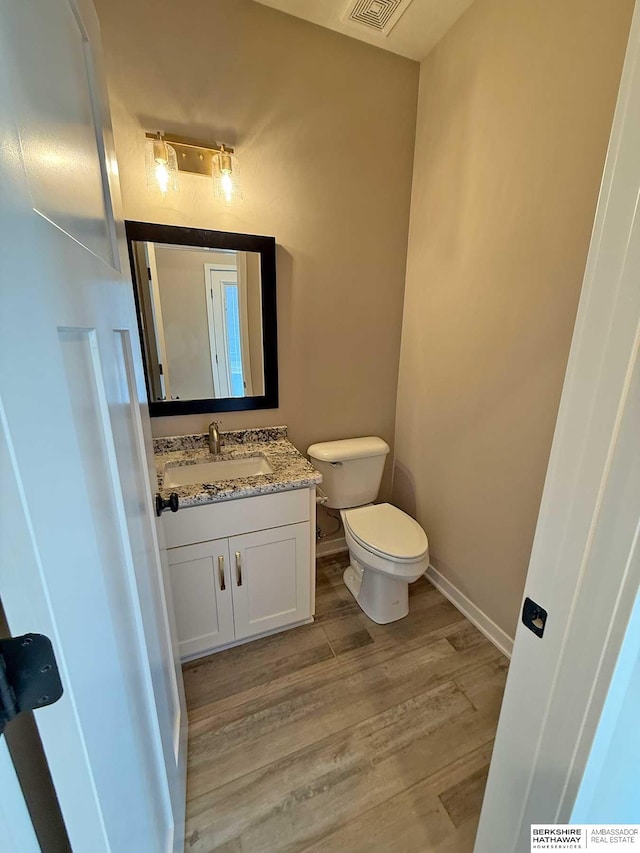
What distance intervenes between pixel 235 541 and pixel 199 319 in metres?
1.00

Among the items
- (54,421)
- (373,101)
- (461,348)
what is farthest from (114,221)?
(373,101)

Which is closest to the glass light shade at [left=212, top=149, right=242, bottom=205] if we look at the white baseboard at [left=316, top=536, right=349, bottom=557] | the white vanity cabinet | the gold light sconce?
the gold light sconce

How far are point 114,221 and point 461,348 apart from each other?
1463 millimetres

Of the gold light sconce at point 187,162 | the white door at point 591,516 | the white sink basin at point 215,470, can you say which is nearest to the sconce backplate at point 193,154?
the gold light sconce at point 187,162

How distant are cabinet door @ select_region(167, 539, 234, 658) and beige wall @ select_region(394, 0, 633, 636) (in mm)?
1164

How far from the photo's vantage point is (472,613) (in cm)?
182

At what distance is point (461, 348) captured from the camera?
1724 mm

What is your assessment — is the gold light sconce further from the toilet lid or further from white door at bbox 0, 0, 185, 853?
the toilet lid

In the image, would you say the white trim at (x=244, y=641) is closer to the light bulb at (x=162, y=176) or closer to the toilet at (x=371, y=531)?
the toilet at (x=371, y=531)

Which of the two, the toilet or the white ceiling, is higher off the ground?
the white ceiling

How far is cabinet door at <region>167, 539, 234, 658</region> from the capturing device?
1443 mm

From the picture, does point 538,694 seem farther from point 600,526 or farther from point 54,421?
point 54,421

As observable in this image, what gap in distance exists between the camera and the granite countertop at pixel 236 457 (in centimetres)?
141

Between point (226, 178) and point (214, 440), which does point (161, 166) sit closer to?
point (226, 178)
